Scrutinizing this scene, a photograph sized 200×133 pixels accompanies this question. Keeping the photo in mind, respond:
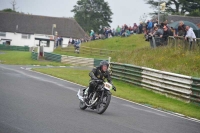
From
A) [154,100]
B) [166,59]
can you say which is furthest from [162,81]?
[166,59]

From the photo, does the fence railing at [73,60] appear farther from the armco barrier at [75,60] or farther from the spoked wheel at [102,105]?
the spoked wheel at [102,105]

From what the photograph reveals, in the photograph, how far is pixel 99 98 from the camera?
566 inches

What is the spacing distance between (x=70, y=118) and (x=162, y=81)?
1072cm

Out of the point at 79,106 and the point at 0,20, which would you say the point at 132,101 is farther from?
the point at 0,20

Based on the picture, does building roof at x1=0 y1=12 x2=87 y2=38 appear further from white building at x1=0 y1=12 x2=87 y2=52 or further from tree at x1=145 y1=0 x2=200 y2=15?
tree at x1=145 y1=0 x2=200 y2=15

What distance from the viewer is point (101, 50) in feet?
170

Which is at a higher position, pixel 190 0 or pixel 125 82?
pixel 190 0

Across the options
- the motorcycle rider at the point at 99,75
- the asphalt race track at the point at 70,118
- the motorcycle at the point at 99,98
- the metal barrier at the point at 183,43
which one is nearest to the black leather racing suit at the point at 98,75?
the motorcycle rider at the point at 99,75

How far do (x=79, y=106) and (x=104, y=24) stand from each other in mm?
100860

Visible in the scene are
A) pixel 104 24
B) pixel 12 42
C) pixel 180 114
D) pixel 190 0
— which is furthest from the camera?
pixel 104 24

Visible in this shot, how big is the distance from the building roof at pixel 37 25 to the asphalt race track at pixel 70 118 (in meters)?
81.5

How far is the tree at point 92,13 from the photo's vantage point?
383ft

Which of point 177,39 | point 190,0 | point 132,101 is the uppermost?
point 190,0

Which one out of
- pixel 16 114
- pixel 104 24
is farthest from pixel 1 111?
pixel 104 24
